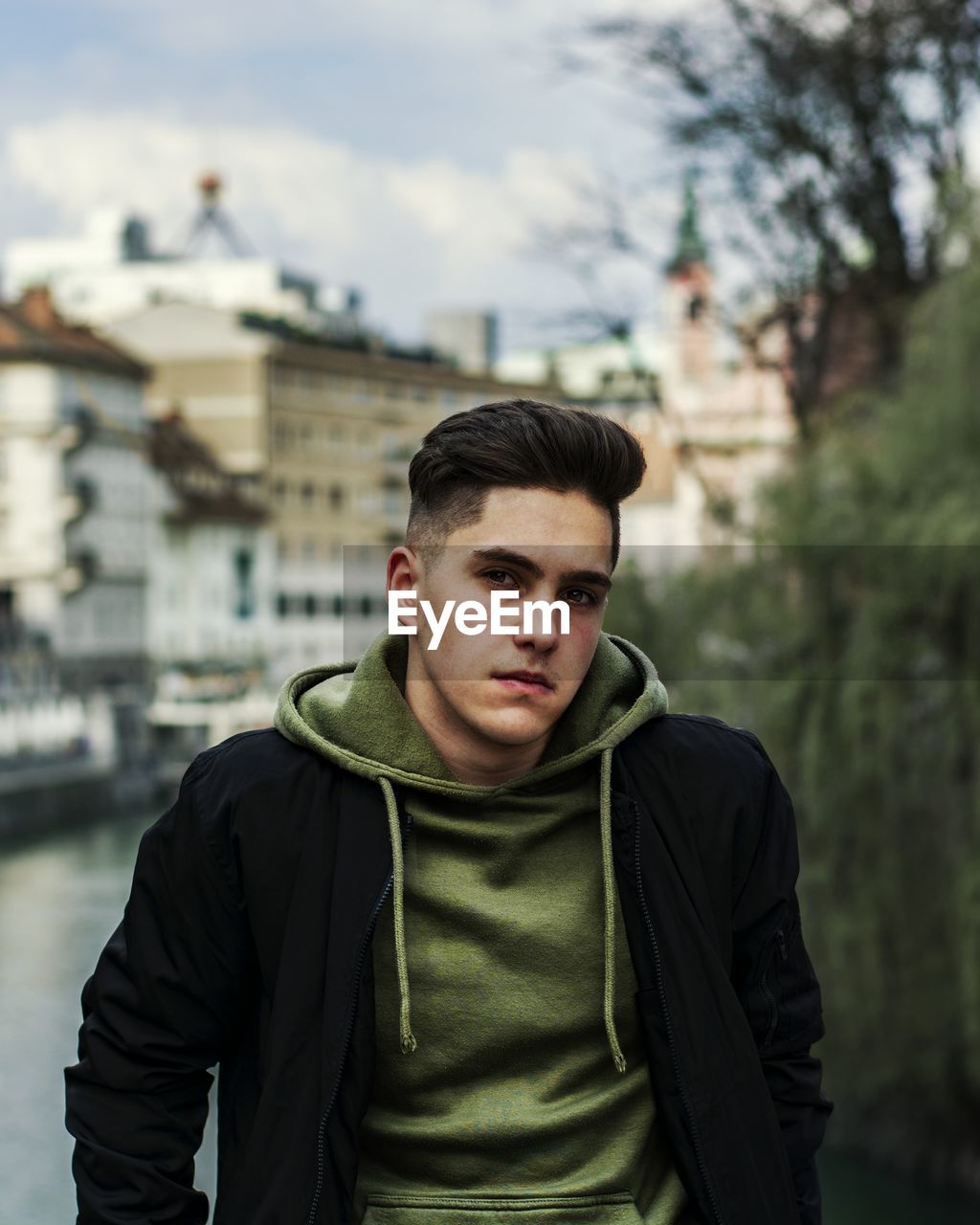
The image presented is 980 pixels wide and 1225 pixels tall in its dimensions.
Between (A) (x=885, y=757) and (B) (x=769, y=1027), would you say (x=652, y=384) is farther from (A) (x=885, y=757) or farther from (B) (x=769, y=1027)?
(B) (x=769, y=1027)

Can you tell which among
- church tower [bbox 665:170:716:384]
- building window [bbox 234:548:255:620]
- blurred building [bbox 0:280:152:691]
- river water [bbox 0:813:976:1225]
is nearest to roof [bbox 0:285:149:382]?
blurred building [bbox 0:280:152:691]

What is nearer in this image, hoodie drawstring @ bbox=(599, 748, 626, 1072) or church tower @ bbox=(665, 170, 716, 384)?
hoodie drawstring @ bbox=(599, 748, 626, 1072)

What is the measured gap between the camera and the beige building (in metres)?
37.8

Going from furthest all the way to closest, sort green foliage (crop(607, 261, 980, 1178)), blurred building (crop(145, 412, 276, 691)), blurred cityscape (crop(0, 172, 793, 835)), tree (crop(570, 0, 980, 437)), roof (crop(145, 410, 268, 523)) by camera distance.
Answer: roof (crop(145, 410, 268, 523))
blurred building (crop(145, 412, 276, 691))
blurred cityscape (crop(0, 172, 793, 835))
tree (crop(570, 0, 980, 437))
green foliage (crop(607, 261, 980, 1178))

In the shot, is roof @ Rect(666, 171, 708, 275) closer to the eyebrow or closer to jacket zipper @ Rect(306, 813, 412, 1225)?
the eyebrow

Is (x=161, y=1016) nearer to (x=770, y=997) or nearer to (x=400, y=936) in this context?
(x=400, y=936)

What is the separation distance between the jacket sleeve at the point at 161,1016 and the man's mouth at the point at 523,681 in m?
0.18

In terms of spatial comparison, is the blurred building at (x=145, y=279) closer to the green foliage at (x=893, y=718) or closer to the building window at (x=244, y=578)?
the building window at (x=244, y=578)

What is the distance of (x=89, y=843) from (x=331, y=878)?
2123cm

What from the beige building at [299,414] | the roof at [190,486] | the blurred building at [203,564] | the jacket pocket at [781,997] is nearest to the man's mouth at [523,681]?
the jacket pocket at [781,997]

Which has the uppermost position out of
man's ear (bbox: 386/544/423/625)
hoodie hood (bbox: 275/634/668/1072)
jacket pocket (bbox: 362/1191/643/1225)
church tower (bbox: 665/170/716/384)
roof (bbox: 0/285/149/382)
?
roof (bbox: 0/285/149/382)

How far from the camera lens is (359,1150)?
1.12 m

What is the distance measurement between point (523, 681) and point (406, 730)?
0.26 feet

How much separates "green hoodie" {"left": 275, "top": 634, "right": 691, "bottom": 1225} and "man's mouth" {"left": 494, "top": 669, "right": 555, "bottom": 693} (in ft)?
0.15
